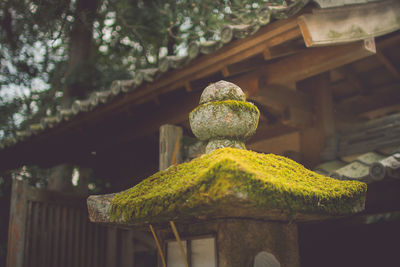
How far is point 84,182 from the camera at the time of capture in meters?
8.80

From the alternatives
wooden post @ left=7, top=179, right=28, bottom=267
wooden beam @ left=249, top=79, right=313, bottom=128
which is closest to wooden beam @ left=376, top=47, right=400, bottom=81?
wooden beam @ left=249, top=79, right=313, bottom=128

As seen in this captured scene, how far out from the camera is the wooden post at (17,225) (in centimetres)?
516

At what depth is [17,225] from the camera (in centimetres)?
524

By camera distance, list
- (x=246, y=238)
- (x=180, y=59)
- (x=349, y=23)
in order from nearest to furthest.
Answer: (x=246, y=238) → (x=349, y=23) → (x=180, y=59)

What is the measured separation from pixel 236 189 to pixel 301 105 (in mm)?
3771

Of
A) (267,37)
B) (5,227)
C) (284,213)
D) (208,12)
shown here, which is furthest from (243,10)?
(5,227)

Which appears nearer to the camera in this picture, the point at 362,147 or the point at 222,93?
the point at 222,93

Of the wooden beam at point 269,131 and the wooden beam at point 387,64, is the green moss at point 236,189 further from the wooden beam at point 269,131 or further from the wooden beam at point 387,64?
the wooden beam at point 269,131

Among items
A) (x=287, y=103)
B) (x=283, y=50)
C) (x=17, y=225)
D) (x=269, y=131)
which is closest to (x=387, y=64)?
(x=287, y=103)

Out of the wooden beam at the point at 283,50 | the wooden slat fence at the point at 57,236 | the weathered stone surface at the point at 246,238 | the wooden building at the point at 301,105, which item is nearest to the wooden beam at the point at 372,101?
the wooden building at the point at 301,105

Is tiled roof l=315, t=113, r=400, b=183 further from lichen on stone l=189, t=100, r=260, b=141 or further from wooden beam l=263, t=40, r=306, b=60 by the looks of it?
lichen on stone l=189, t=100, r=260, b=141

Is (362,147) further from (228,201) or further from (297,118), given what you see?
(228,201)

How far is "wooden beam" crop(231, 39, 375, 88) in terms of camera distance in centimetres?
380

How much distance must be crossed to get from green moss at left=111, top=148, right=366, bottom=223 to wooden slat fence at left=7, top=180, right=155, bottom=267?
3.34 meters
